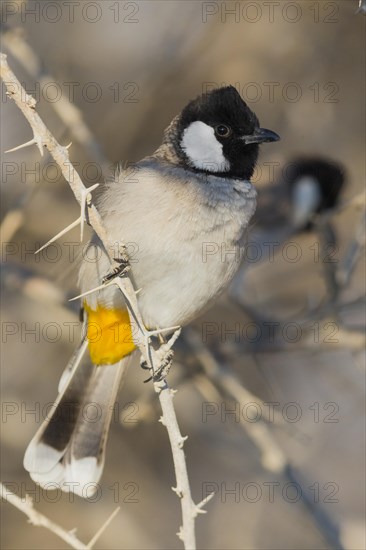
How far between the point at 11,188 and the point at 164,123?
3.13ft

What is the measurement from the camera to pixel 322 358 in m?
4.75

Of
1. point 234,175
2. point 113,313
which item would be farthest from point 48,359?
point 234,175

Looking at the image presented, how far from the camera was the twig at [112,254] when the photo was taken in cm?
199

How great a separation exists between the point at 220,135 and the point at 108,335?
36.9 inches

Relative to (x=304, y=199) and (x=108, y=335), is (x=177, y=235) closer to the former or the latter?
(x=108, y=335)

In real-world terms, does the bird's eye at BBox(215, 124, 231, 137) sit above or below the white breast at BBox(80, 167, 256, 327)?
above

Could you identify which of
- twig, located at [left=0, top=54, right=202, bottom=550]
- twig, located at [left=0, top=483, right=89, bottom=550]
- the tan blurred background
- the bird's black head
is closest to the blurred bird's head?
the tan blurred background

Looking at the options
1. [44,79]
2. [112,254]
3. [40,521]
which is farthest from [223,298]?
[40,521]

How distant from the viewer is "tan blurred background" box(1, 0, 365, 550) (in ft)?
14.2

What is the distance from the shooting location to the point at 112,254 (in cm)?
235

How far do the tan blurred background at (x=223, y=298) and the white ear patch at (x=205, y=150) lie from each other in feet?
3.44

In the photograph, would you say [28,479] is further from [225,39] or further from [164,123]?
[225,39]

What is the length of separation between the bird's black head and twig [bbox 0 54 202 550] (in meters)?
1.00

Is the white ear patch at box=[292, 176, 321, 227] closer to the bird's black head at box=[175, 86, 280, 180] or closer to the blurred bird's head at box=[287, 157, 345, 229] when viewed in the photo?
the blurred bird's head at box=[287, 157, 345, 229]
